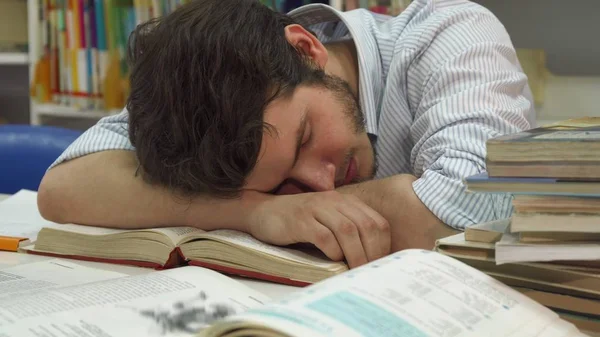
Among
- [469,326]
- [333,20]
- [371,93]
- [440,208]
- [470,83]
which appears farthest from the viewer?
[333,20]

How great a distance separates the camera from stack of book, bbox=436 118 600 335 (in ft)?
1.81

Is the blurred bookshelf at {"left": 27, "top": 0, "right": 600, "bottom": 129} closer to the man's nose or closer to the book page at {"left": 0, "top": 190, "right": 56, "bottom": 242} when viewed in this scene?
the book page at {"left": 0, "top": 190, "right": 56, "bottom": 242}

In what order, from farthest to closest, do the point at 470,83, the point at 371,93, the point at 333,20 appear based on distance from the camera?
the point at 333,20
the point at 371,93
the point at 470,83

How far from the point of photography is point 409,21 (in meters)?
1.25

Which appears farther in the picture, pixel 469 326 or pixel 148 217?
pixel 148 217

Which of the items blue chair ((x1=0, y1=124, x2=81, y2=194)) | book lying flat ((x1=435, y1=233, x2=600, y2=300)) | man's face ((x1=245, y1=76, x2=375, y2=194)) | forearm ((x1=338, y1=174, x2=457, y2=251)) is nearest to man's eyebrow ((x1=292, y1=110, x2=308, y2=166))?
man's face ((x1=245, y1=76, x2=375, y2=194))

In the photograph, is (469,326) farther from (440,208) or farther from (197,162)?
(197,162)

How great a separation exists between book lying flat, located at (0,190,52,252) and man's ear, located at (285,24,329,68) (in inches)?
18.9

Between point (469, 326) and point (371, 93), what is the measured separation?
70 centimetres

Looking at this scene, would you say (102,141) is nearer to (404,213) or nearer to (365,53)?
A: (365,53)

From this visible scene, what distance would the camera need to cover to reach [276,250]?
84 centimetres

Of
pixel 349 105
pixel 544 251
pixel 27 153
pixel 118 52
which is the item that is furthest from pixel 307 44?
pixel 118 52

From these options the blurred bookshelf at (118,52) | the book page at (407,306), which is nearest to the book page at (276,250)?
the book page at (407,306)

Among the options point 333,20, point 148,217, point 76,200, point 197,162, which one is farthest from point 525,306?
point 333,20
